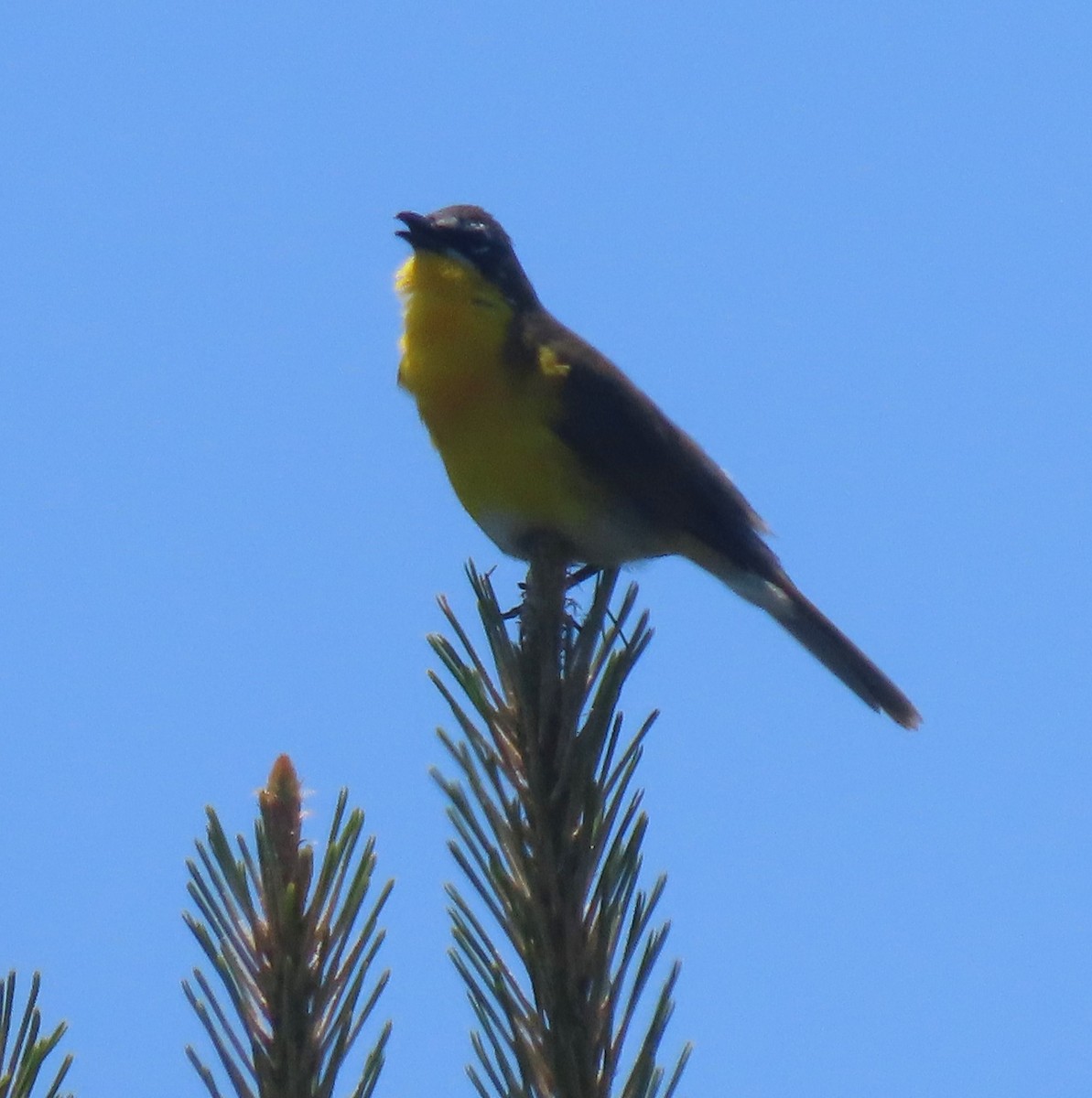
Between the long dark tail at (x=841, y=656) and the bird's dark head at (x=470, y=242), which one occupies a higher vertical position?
the bird's dark head at (x=470, y=242)

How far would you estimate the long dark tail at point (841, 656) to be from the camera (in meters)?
6.86

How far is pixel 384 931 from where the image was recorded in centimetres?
218

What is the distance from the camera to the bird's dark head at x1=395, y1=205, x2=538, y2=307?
741 cm

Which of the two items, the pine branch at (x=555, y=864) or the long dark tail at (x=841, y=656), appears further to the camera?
the long dark tail at (x=841, y=656)

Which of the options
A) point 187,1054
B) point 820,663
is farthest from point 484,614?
point 820,663

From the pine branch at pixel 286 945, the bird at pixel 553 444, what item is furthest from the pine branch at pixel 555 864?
the bird at pixel 553 444

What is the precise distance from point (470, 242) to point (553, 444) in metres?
1.47

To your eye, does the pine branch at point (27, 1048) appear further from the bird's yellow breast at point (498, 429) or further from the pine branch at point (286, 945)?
the bird's yellow breast at point (498, 429)

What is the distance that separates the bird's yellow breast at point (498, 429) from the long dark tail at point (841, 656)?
4.50 ft

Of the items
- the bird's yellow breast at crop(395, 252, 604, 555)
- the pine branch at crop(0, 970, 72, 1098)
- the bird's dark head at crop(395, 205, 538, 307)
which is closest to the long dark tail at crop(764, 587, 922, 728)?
the bird's yellow breast at crop(395, 252, 604, 555)

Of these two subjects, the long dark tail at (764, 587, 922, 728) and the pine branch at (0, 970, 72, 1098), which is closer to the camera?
the pine branch at (0, 970, 72, 1098)

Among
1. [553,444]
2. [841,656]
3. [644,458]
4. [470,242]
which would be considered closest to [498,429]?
[553,444]

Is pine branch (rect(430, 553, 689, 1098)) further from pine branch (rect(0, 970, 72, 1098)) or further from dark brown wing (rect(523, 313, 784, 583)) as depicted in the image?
dark brown wing (rect(523, 313, 784, 583))

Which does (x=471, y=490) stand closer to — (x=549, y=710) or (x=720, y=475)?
(x=720, y=475)
